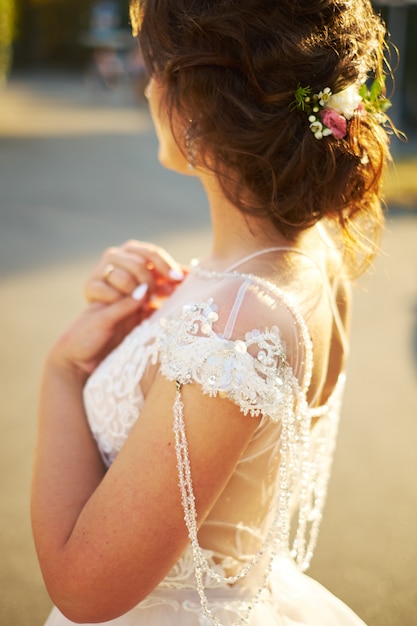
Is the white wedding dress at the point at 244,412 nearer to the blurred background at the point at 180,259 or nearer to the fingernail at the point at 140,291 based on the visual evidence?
the fingernail at the point at 140,291

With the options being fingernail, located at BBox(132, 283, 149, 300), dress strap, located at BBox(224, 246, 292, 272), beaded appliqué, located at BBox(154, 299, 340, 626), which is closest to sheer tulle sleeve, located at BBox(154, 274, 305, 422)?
beaded appliqué, located at BBox(154, 299, 340, 626)

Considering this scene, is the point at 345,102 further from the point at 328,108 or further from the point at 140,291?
the point at 140,291

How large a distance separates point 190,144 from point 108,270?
42 centimetres

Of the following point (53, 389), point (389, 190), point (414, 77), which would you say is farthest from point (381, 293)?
point (414, 77)

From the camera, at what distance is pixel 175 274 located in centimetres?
167

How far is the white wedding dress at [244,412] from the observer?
1.15 metres

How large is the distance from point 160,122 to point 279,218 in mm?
305

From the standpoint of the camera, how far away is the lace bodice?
1144 mm

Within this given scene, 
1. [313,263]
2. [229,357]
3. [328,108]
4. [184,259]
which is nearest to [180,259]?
[184,259]

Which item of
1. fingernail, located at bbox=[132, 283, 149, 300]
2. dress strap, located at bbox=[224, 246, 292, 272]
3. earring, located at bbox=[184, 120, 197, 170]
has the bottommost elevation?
fingernail, located at bbox=[132, 283, 149, 300]

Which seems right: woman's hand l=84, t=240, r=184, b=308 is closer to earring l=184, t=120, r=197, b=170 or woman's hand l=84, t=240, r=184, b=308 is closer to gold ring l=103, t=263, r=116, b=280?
gold ring l=103, t=263, r=116, b=280

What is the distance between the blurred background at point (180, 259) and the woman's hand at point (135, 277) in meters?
0.44

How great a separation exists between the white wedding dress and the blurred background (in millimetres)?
363

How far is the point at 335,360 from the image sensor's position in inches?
60.2
